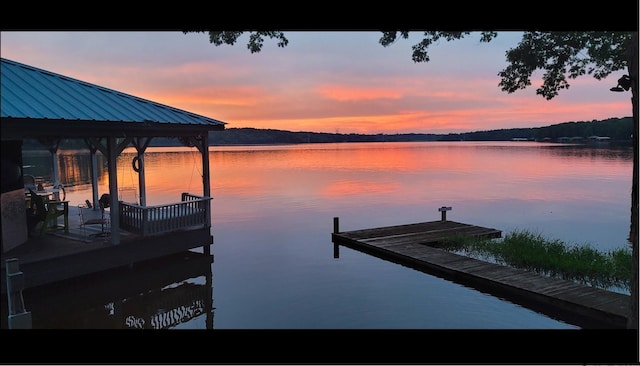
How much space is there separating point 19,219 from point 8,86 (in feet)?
8.95

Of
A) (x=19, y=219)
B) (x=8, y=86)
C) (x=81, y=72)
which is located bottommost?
(x=19, y=219)

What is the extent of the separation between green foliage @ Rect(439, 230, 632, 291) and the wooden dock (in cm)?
111

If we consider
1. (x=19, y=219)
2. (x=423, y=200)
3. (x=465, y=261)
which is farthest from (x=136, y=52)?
(x=423, y=200)

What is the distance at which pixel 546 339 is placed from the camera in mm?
4812

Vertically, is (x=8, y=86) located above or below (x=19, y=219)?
above

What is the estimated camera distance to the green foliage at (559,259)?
8750mm

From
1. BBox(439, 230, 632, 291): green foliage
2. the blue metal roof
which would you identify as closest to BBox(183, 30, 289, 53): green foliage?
the blue metal roof

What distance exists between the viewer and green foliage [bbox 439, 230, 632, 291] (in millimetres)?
8750

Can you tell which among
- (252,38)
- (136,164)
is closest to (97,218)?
(136,164)

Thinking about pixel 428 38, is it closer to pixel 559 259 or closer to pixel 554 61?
pixel 554 61

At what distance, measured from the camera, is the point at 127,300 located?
27.3ft

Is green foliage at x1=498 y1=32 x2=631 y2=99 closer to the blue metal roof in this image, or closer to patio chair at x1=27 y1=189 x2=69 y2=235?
the blue metal roof

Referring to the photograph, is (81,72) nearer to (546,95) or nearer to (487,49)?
(487,49)
